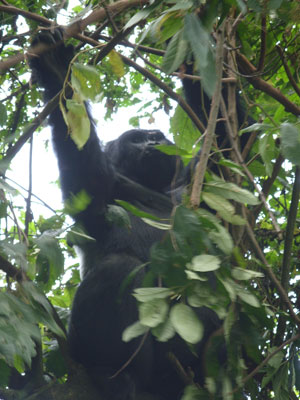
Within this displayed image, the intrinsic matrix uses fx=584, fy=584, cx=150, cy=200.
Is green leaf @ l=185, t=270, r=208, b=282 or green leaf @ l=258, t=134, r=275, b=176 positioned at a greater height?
green leaf @ l=258, t=134, r=275, b=176

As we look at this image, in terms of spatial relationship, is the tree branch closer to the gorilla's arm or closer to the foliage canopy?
the foliage canopy

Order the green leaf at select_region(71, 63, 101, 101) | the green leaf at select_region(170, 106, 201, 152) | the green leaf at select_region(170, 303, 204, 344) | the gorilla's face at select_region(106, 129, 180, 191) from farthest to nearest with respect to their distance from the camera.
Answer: the gorilla's face at select_region(106, 129, 180, 191) < the green leaf at select_region(170, 106, 201, 152) < the green leaf at select_region(71, 63, 101, 101) < the green leaf at select_region(170, 303, 204, 344)

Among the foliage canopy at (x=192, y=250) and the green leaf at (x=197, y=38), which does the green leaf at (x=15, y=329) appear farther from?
the green leaf at (x=197, y=38)

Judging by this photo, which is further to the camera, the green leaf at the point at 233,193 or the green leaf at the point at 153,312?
the green leaf at the point at 233,193

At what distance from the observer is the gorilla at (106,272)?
321cm

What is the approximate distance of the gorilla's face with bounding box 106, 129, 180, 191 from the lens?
423cm

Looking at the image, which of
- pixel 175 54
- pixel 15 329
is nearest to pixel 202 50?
pixel 175 54

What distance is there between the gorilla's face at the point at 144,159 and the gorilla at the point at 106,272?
63mm

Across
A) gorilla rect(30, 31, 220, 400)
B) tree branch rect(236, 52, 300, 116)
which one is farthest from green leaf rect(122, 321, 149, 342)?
tree branch rect(236, 52, 300, 116)

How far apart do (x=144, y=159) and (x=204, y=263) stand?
262 centimetres

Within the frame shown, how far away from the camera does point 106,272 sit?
130 inches

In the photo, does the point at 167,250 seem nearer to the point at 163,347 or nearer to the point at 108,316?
the point at 108,316

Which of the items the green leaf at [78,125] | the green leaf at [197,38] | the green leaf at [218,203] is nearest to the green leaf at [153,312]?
the green leaf at [218,203]

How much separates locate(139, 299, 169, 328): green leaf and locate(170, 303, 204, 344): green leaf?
0.03 m
